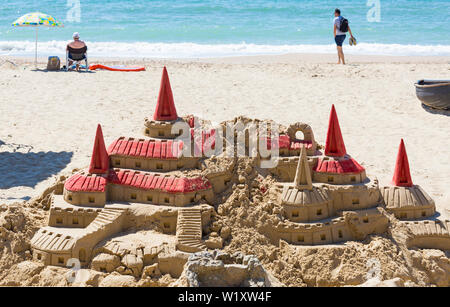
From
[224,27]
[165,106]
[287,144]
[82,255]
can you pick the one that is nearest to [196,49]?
[224,27]

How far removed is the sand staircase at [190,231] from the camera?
8969 millimetres

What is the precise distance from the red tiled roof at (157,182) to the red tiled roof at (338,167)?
166cm

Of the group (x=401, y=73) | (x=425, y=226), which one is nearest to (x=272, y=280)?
(x=425, y=226)

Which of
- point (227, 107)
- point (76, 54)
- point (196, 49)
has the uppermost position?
point (196, 49)

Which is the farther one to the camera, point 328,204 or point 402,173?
point 402,173

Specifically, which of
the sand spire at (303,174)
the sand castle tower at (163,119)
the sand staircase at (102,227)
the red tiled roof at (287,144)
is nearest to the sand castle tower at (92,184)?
the sand staircase at (102,227)

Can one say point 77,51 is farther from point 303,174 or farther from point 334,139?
point 303,174

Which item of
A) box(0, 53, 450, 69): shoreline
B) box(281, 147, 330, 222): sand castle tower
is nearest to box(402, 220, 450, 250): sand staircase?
box(281, 147, 330, 222): sand castle tower

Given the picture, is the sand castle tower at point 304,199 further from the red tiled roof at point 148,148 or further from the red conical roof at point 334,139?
the red tiled roof at point 148,148

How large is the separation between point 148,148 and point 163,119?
2.13 ft

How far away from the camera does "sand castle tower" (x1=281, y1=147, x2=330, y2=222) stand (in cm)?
944

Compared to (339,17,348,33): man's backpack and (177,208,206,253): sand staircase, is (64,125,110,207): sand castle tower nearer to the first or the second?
(177,208,206,253): sand staircase

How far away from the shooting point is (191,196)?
9.66 m

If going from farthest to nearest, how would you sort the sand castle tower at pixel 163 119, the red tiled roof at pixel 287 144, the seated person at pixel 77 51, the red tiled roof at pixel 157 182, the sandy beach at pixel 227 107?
the seated person at pixel 77 51 → the sandy beach at pixel 227 107 → the sand castle tower at pixel 163 119 → the red tiled roof at pixel 287 144 → the red tiled roof at pixel 157 182
